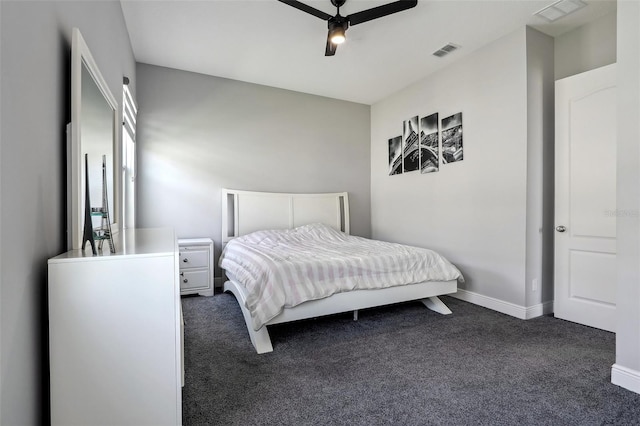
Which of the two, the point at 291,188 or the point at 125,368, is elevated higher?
the point at 291,188

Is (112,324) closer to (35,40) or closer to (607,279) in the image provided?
(35,40)

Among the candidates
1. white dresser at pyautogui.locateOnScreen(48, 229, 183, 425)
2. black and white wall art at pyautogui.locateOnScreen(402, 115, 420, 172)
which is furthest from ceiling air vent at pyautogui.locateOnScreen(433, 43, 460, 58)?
white dresser at pyautogui.locateOnScreen(48, 229, 183, 425)

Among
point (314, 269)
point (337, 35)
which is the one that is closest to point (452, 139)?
point (337, 35)

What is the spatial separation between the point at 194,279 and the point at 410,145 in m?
3.10

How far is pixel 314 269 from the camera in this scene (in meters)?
2.47

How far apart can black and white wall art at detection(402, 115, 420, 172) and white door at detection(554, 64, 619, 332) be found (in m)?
1.49

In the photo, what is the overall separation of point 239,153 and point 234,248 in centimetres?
141

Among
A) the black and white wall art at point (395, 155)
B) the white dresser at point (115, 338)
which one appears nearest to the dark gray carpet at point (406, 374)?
the white dresser at point (115, 338)

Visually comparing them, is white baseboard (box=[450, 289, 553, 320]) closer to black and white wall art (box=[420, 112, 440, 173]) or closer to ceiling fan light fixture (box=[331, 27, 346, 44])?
black and white wall art (box=[420, 112, 440, 173])

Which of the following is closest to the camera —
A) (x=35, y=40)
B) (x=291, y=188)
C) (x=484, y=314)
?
(x=35, y=40)

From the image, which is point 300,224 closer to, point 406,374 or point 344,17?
point 344,17

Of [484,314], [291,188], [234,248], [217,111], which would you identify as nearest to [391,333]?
[484,314]

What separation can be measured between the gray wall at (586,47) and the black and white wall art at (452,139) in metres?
0.95

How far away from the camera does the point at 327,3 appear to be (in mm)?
2609
